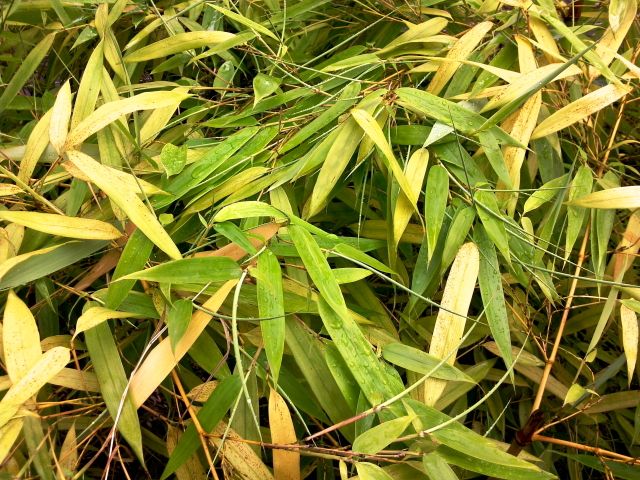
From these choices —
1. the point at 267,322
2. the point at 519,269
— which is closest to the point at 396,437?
the point at 267,322

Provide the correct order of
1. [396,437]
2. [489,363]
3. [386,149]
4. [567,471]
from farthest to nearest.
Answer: [567,471]
[489,363]
[386,149]
[396,437]

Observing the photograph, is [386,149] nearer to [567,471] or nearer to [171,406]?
[171,406]

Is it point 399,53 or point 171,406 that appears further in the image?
point 399,53

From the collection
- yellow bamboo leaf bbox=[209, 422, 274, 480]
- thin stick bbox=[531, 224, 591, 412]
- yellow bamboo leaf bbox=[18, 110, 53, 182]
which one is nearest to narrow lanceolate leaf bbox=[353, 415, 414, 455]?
yellow bamboo leaf bbox=[209, 422, 274, 480]

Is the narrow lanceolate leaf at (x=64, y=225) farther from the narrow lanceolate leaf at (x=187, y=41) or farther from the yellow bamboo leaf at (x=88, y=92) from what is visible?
the narrow lanceolate leaf at (x=187, y=41)

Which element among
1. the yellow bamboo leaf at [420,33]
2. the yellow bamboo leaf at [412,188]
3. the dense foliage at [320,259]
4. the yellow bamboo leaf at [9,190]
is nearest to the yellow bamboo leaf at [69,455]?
the dense foliage at [320,259]

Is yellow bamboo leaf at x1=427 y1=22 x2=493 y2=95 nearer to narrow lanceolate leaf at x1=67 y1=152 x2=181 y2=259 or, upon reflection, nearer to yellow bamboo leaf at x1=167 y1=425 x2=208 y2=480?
narrow lanceolate leaf at x1=67 y1=152 x2=181 y2=259

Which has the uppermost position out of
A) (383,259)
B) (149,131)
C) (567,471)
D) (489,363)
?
(149,131)
